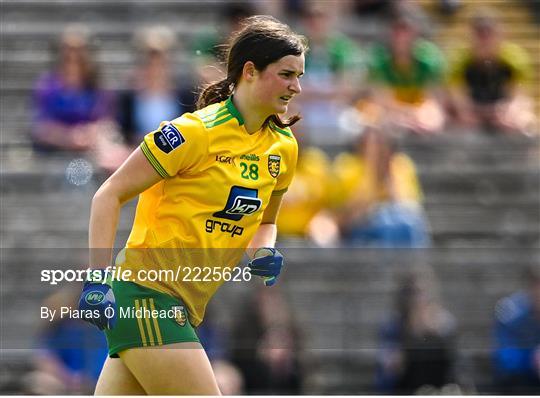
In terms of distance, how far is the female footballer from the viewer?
488 cm

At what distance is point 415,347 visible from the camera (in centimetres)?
875

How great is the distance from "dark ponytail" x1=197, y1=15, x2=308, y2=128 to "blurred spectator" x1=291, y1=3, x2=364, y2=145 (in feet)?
14.9

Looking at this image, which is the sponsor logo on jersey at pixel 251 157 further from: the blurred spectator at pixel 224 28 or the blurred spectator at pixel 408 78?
the blurred spectator at pixel 408 78

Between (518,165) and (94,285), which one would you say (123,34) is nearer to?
(518,165)

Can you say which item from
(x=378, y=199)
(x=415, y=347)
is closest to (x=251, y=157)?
(x=415, y=347)

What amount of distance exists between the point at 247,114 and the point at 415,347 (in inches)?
159

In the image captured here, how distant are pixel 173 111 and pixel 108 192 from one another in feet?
16.5

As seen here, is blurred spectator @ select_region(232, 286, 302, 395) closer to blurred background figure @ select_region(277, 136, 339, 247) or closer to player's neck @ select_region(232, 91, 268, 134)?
blurred background figure @ select_region(277, 136, 339, 247)

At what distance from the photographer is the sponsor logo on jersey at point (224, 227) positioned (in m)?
5.01

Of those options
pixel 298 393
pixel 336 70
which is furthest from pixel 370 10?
pixel 298 393

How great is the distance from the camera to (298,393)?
8664 mm

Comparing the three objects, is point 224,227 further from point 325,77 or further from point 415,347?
point 325,77

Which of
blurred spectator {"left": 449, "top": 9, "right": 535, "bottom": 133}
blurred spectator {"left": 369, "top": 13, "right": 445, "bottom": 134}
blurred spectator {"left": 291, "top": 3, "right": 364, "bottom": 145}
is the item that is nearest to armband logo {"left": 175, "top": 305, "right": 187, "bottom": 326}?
blurred spectator {"left": 291, "top": 3, "right": 364, "bottom": 145}

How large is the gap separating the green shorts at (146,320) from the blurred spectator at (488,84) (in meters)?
6.13
